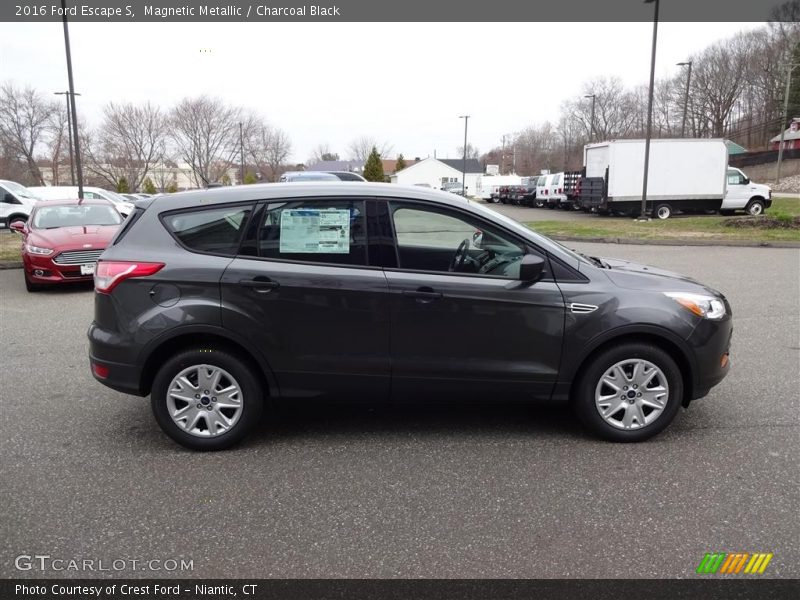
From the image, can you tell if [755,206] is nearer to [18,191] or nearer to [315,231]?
[315,231]

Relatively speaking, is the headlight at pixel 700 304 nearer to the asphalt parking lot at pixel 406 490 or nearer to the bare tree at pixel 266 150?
the asphalt parking lot at pixel 406 490

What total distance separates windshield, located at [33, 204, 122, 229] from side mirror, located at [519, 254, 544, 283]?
924 centimetres

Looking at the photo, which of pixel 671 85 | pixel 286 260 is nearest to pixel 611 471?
pixel 286 260

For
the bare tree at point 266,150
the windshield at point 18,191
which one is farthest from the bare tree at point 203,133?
the windshield at point 18,191

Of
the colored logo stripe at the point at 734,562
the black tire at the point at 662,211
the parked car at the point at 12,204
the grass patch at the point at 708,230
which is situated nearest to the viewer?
the colored logo stripe at the point at 734,562

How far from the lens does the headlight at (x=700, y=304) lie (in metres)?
4.13

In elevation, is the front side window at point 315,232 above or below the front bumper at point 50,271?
above

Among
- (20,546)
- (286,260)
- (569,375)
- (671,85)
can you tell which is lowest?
(20,546)

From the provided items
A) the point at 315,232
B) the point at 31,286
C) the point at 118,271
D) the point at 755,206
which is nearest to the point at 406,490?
the point at 315,232

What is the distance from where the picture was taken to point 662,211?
25828mm

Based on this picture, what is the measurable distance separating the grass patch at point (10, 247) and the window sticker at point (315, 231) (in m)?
11.7

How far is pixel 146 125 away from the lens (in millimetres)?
54875

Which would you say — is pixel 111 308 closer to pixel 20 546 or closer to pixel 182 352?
pixel 182 352

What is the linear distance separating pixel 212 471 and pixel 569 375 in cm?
236
